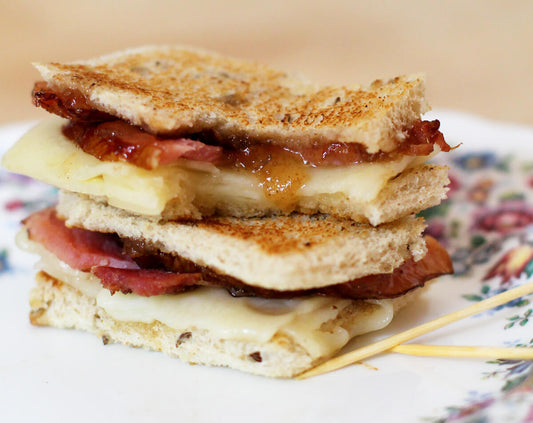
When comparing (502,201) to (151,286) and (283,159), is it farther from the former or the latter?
(151,286)

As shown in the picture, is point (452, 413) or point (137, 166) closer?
point (452, 413)

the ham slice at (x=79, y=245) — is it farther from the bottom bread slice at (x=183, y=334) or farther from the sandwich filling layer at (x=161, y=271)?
the bottom bread slice at (x=183, y=334)

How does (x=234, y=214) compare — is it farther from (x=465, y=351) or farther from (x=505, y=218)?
(x=505, y=218)

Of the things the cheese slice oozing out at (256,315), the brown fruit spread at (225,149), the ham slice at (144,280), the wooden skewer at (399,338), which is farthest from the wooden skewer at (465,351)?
the ham slice at (144,280)

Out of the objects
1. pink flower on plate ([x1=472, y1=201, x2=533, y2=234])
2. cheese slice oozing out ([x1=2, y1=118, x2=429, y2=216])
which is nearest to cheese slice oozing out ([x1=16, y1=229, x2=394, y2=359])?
cheese slice oozing out ([x1=2, y1=118, x2=429, y2=216])

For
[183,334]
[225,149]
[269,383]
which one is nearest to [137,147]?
[225,149]

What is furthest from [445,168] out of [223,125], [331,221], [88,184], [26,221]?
[26,221]
